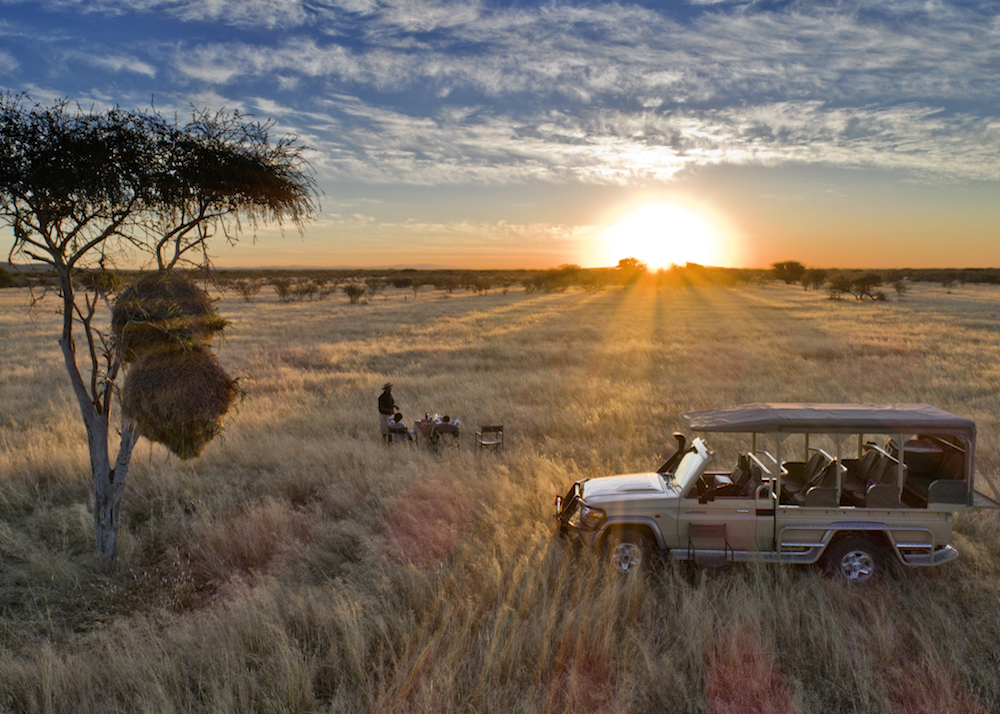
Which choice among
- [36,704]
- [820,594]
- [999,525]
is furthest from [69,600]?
[999,525]

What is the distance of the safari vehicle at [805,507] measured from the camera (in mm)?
5863

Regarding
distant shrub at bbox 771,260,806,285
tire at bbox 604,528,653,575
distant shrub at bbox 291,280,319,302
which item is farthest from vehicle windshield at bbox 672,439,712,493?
distant shrub at bbox 771,260,806,285

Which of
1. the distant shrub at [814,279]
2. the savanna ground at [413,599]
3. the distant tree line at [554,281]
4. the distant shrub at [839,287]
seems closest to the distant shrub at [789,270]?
the distant tree line at [554,281]

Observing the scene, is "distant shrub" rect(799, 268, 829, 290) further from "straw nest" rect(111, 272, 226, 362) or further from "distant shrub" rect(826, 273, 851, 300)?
"straw nest" rect(111, 272, 226, 362)

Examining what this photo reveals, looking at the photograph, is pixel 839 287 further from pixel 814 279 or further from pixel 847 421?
pixel 847 421

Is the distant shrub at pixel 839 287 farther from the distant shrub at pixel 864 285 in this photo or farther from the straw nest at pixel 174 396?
the straw nest at pixel 174 396

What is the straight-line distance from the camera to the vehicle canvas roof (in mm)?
5633

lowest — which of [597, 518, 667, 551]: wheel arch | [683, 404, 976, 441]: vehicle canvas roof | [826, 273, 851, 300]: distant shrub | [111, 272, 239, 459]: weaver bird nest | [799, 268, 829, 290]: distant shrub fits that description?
[597, 518, 667, 551]: wheel arch

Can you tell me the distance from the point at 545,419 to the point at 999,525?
8364 mm

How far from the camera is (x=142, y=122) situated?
567cm

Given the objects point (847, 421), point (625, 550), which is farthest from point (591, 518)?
point (847, 421)

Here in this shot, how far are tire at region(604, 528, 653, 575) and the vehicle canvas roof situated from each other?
5.01ft

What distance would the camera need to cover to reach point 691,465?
251 inches

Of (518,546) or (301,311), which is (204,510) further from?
(301,311)
